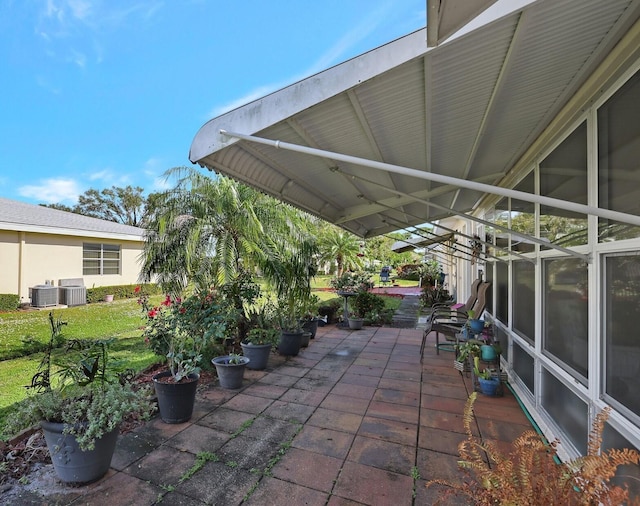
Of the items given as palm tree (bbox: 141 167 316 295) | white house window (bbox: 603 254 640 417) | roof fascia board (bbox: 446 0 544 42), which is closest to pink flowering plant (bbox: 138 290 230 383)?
palm tree (bbox: 141 167 316 295)

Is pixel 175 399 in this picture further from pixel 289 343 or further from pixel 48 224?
pixel 48 224

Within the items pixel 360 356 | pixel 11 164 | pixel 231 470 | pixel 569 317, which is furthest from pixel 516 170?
pixel 11 164

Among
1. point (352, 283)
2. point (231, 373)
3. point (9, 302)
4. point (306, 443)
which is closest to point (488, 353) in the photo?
point (306, 443)

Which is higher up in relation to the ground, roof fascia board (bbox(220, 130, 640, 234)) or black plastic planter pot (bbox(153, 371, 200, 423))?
roof fascia board (bbox(220, 130, 640, 234))

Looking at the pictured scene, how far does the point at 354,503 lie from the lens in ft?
7.00

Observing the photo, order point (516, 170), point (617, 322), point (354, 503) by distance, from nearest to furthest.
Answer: point (617, 322) < point (354, 503) < point (516, 170)

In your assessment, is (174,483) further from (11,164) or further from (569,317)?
(11,164)

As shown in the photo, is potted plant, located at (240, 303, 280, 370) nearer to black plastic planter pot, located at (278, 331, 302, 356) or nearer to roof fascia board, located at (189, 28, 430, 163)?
black plastic planter pot, located at (278, 331, 302, 356)

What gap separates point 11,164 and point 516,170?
133ft

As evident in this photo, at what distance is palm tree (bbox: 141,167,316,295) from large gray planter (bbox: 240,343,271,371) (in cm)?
133

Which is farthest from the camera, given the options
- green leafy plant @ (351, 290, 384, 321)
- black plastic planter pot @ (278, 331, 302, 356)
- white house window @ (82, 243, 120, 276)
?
white house window @ (82, 243, 120, 276)

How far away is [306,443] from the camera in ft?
9.32

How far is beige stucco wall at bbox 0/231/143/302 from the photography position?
34.5ft

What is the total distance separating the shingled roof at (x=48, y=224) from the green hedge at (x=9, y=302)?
2.08 meters
